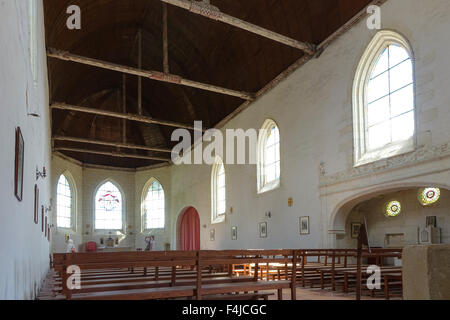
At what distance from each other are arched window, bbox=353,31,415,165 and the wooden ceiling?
51.8 inches

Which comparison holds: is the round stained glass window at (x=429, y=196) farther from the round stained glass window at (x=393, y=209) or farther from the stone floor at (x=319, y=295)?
the stone floor at (x=319, y=295)

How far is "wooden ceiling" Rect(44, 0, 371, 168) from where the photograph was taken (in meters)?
11.5

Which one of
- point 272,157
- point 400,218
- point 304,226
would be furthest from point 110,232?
point 400,218

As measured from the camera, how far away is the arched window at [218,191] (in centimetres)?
1766

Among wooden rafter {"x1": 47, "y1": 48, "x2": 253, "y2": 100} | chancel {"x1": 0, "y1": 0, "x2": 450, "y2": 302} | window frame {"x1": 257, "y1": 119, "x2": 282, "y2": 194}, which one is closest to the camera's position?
chancel {"x1": 0, "y1": 0, "x2": 450, "y2": 302}

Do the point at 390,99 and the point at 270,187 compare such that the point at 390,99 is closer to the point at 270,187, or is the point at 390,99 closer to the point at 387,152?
the point at 387,152

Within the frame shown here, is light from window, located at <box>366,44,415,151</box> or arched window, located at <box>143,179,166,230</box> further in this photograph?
arched window, located at <box>143,179,166,230</box>

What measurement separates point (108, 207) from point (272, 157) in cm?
1403

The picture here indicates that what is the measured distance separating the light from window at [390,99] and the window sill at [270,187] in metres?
4.04

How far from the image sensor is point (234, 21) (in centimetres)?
1054

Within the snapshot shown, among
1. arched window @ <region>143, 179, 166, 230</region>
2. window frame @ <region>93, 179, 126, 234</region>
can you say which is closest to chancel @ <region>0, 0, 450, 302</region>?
window frame @ <region>93, 179, 126, 234</region>

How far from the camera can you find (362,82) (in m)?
9.99

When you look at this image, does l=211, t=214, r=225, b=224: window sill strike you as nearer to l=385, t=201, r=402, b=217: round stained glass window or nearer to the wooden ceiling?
the wooden ceiling

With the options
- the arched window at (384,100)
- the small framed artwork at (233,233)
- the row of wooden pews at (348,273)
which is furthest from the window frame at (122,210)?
the arched window at (384,100)
